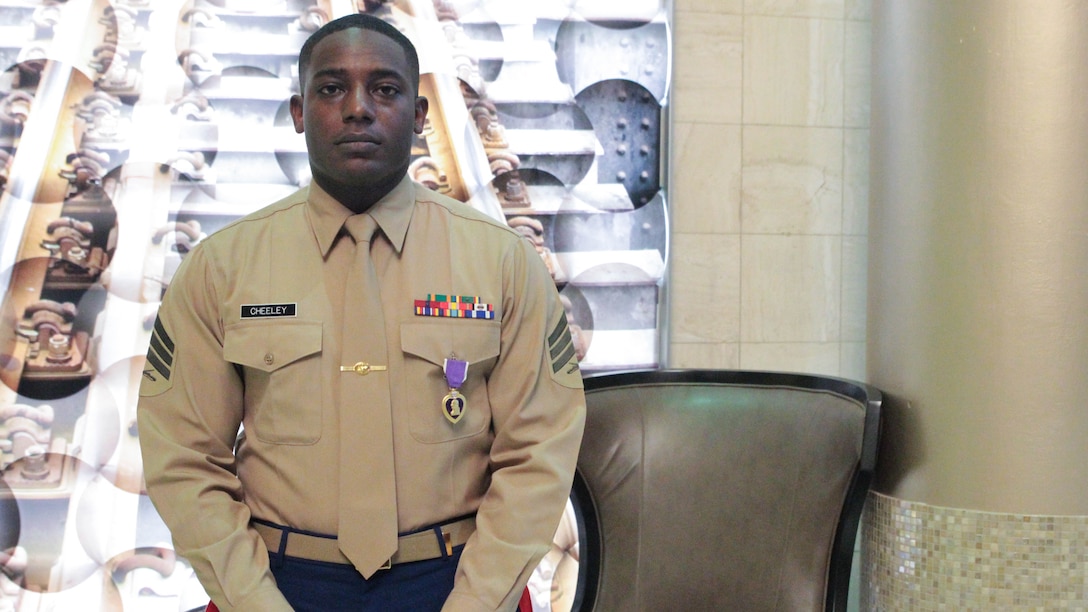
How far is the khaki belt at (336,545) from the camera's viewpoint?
1432mm

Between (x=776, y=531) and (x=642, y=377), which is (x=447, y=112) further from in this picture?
(x=776, y=531)

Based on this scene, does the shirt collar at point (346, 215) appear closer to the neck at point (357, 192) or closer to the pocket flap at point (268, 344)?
the neck at point (357, 192)

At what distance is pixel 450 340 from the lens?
1491mm

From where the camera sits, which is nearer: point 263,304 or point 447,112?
point 263,304

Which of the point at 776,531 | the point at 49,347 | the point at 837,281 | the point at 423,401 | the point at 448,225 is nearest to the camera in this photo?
the point at 423,401

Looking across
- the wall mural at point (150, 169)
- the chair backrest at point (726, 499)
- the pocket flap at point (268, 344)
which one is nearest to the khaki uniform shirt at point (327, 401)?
the pocket flap at point (268, 344)

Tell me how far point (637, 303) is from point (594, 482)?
72cm

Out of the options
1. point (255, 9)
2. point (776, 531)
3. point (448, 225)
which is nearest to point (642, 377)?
point (776, 531)

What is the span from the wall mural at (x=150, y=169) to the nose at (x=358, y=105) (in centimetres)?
111

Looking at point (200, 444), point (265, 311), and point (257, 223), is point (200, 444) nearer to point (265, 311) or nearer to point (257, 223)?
point (265, 311)

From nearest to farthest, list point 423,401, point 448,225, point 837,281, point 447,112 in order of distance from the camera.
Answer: point 423,401 < point 448,225 < point 447,112 < point 837,281

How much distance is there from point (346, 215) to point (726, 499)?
112cm

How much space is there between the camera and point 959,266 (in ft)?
7.03

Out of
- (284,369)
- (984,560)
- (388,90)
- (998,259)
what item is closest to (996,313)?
(998,259)
